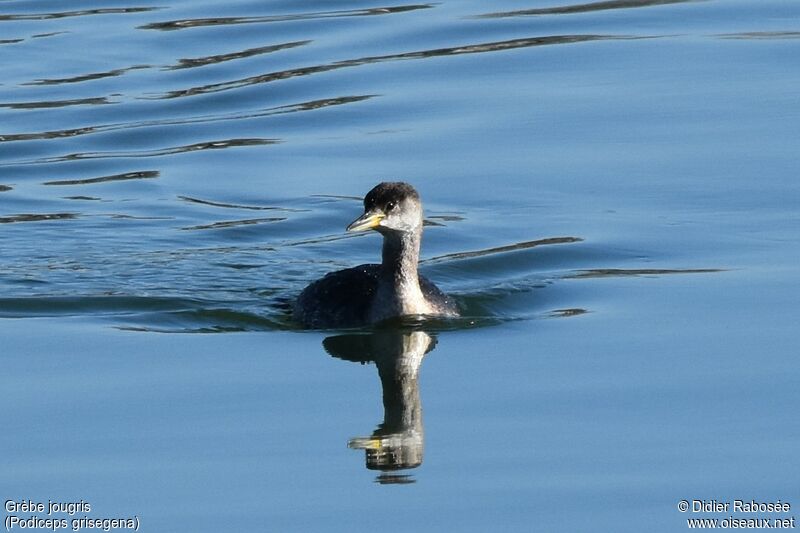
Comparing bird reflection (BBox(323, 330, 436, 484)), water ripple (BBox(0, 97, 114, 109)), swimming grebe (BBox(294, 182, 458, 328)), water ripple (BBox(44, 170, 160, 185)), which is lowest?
bird reflection (BBox(323, 330, 436, 484))

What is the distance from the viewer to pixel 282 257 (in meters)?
15.5

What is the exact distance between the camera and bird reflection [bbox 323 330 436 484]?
9.96 meters

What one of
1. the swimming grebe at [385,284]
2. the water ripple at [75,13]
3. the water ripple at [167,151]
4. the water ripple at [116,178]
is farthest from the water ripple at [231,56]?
the swimming grebe at [385,284]

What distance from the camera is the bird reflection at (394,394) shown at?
392 inches

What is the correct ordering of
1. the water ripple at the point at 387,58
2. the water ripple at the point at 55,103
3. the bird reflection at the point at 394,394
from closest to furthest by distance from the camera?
the bird reflection at the point at 394,394
the water ripple at the point at 55,103
the water ripple at the point at 387,58

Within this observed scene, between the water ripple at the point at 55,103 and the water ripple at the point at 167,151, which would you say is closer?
the water ripple at the point at 167,151

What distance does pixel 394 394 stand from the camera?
37.3ft

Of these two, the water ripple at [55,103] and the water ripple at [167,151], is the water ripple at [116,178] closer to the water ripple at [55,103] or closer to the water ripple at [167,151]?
the water ripple at [167,151]

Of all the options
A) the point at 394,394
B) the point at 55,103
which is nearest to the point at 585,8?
the point at 55,103

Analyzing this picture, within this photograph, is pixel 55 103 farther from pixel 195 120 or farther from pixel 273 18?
pixel 273 18

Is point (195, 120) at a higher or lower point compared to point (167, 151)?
higher

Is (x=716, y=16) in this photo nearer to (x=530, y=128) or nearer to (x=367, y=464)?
(x=530, y=128)

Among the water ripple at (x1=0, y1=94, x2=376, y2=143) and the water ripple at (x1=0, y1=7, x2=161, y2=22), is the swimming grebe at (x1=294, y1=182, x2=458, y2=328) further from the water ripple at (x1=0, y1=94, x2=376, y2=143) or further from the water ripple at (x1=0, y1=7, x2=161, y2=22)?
the water ripple at (x1=0, y1=7, x2=161, y2=22)

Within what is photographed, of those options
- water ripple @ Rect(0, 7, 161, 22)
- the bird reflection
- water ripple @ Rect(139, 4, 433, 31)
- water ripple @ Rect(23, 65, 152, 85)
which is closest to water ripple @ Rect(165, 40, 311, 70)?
water ripple @ Rect(23, 65, 152, 85)
